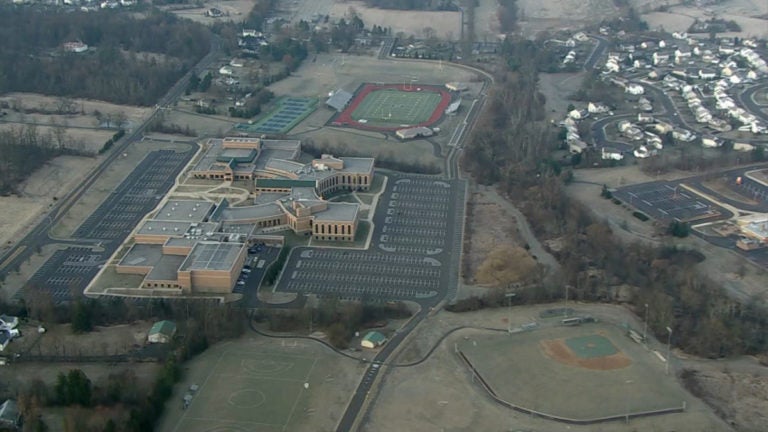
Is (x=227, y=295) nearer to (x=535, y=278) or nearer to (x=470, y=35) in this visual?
(x=535, y=278)

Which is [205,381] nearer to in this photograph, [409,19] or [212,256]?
[212,256]

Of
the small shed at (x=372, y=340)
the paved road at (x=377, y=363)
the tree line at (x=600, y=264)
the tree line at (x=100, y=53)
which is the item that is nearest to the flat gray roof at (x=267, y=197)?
the paved road at (x=377, y=363)

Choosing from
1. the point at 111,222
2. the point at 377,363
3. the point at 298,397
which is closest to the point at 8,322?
the point at 111,222

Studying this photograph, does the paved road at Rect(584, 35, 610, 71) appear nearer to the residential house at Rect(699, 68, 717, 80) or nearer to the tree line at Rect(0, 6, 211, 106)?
the residential house at Rect(699, 68, 717, 80)

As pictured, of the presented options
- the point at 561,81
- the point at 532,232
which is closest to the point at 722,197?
the point at 532,232

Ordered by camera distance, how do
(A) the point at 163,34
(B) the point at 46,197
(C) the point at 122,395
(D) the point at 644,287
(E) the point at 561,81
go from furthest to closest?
(A) the point at 163,34 → (E) the point at 561,81 → (B) the point at 46,197 → (D) the point at 644,287 → (C) the point at 122,395

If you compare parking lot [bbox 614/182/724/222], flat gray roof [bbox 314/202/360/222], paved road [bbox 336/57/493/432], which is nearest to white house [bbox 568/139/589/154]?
parking lot [bbox 614/182/724/222]
